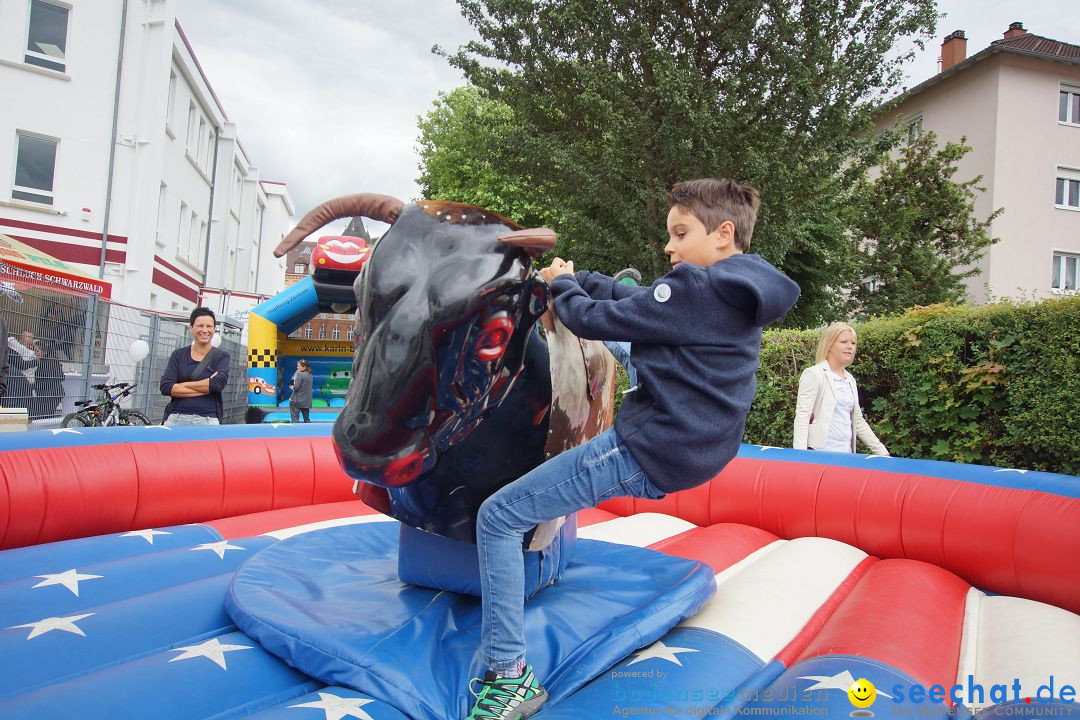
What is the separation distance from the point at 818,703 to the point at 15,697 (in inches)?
64.0

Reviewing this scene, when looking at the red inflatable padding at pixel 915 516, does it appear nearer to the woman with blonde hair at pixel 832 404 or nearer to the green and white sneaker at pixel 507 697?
the woman with blonde hair at pixel 832 404

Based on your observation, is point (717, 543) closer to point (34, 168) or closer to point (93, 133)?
point (93, 133)

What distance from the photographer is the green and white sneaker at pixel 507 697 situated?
1.39 m

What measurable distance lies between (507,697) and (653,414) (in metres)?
0.72

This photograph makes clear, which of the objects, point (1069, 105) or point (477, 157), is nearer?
point (477, 157)

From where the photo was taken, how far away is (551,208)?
1162 cm

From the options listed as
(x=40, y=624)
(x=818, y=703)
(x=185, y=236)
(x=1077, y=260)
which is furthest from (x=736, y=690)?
(x=1077, y=260)

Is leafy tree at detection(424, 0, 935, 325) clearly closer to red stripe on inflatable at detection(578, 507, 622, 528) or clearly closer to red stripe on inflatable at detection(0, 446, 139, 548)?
red stripe on inflatable at detection(578, 507, 622, 528)

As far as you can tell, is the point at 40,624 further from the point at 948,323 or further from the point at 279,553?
the point at 948,323

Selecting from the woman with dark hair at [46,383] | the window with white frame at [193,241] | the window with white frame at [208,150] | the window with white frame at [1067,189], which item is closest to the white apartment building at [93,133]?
the window with white frame at [193,241]

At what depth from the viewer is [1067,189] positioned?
56.5 ft

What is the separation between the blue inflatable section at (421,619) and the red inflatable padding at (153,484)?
1018 mm

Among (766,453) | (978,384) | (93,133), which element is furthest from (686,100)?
(93,133)

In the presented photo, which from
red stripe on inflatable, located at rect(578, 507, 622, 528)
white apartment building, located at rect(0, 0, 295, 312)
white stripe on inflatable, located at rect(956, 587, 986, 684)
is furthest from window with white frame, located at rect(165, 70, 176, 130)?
white stripe on inflatable, located at rect(956, 587, 986, 684)
